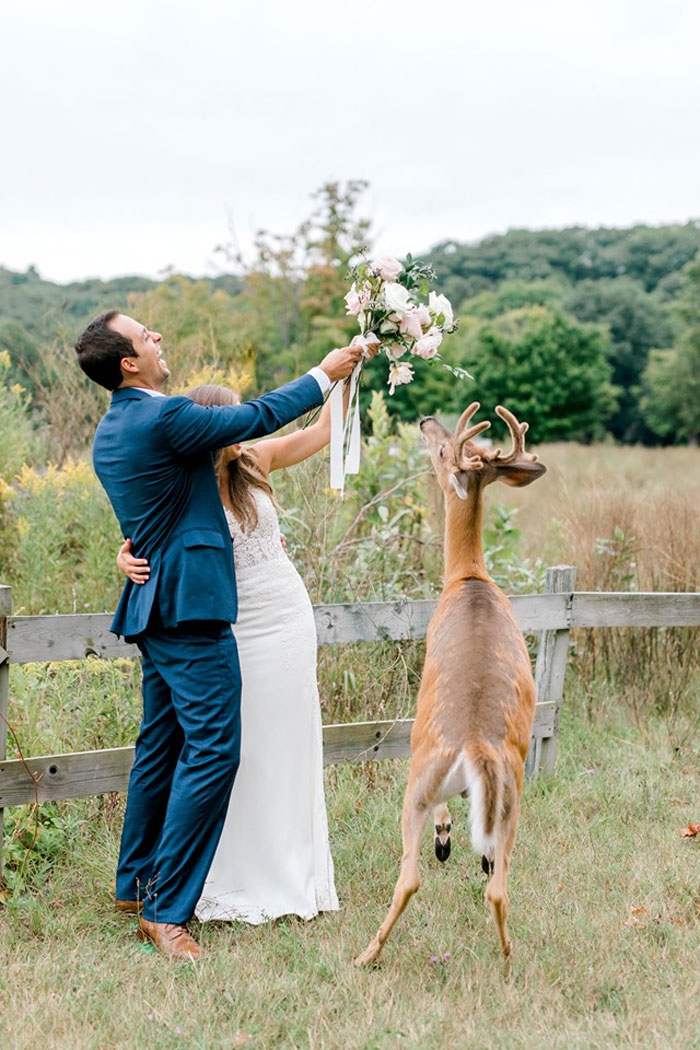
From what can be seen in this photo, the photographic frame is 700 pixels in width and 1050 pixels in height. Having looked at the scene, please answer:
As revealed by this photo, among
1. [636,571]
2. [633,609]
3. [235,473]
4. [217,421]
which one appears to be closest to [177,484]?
[217,421]

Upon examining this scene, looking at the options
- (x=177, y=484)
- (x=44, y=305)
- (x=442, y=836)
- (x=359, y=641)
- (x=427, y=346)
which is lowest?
(x=442, y=836)

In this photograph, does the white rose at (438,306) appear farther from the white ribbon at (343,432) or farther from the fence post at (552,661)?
the fence post at (552,661)

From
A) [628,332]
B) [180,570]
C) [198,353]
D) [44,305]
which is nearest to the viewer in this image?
[180,570]

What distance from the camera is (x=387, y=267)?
4.13 meters

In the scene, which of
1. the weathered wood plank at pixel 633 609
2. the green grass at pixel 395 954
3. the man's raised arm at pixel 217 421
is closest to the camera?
the green grass at pixel 395 954

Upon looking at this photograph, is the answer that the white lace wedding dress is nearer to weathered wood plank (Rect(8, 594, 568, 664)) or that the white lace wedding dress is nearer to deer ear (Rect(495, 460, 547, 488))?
weathered wood plank (Rect(8, 594, 568, 664))

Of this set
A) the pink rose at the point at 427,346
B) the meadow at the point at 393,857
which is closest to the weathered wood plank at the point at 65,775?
the meadow at the point at 393,857

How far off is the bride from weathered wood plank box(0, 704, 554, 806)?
0.56 metres

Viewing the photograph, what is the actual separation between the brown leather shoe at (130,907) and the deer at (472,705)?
943mm

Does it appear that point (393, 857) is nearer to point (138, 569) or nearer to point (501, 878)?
point (501, 878)

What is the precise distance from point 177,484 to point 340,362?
2.71 ft

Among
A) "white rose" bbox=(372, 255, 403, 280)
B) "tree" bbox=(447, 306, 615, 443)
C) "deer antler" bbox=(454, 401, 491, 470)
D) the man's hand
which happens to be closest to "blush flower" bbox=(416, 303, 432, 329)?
"white rose" bbox=(372, 255, 403, 280)

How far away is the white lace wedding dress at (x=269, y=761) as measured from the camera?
13.6ft

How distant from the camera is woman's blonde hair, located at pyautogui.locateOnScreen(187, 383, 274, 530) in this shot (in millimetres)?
4094
